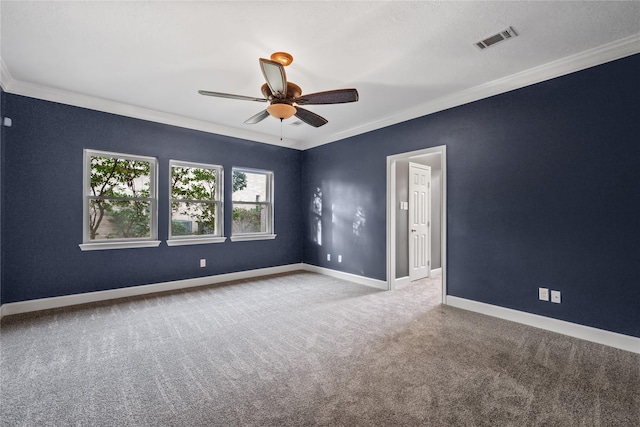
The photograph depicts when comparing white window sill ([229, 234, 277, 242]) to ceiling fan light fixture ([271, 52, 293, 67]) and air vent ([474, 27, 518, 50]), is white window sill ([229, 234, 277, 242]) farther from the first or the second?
air vent ([474, 27, 518, 50])

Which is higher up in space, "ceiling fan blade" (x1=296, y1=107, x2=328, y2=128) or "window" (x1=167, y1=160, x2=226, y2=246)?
"ceiling fan blade" (x1=296, y1=107, x2=328, y2=128)

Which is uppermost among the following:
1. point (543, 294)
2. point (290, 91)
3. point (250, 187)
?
point (290, 91)

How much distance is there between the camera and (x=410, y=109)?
4410mm

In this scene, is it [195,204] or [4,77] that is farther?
[195,204]

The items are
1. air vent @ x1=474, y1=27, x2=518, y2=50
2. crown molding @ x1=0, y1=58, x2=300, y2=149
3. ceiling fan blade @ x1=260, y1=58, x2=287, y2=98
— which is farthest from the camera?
crown molding @ x1=0, y1=58, x2=300, y2=149

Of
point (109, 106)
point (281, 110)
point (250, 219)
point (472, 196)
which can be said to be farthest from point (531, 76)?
point (109, 106)

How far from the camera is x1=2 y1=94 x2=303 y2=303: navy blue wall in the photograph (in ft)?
11.8

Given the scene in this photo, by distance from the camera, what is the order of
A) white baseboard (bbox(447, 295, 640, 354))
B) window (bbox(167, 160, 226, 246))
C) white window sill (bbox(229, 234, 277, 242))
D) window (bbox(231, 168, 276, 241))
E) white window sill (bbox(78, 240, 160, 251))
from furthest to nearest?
window (bbox(231, 168, 276, 241))
white window sill (bbox(229, 234, 277, 242))
window (bbox(167, 160, 226, 246))
white window sill (bbox(78, 240, 160, 251))
white baseboard (bbox(447, 295, 640, 354))

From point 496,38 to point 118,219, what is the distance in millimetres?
5195

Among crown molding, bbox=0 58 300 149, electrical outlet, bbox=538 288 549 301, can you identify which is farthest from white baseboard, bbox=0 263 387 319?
crown molding, bbox=0 58 300 149

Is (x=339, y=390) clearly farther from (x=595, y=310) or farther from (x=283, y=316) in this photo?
(x=595, y=310)

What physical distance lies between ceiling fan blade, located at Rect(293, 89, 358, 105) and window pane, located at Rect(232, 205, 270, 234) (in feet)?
10.7

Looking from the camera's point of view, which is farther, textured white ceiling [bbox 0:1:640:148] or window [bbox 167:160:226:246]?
window [bbox 167:160:226:246]

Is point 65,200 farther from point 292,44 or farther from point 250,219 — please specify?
point 292,44
